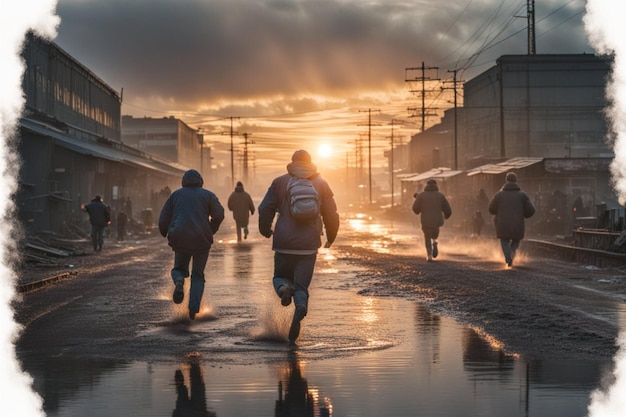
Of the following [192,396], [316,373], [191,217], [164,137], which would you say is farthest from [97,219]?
[164,137]

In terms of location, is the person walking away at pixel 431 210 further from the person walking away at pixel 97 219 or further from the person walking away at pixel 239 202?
the person walking away at pixel 97 219

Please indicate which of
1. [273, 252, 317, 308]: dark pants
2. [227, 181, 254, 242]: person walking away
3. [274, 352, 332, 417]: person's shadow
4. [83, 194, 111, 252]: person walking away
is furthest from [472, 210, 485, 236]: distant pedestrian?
[274, 352, 332, 417]: person's shadow

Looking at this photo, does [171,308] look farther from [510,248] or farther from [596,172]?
[596,172]

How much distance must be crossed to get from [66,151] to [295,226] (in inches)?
1339

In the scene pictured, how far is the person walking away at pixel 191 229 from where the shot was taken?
11641mm

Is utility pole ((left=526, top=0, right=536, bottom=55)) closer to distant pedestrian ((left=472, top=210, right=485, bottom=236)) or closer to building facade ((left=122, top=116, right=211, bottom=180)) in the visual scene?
distant pedestrian ((left=472, top=210, right=485, bottom=236))

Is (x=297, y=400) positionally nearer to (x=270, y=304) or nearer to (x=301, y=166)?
(x=301, y=166)

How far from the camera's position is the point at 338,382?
7316 mm

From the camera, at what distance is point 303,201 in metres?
9.98

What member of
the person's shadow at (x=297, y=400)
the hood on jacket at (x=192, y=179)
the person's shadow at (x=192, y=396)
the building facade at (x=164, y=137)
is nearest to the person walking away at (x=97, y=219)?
the hood on jacket at (x=192, y=179)

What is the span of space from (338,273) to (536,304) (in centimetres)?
732

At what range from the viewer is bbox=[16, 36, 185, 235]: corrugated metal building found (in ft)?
122

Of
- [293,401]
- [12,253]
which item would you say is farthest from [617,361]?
[12,253]

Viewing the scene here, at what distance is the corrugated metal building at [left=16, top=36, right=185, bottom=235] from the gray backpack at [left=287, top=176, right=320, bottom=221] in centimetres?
2554
